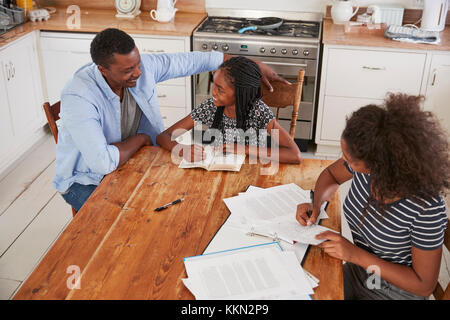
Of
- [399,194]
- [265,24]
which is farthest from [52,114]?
[265,24]

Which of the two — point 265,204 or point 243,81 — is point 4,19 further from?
point 265,204

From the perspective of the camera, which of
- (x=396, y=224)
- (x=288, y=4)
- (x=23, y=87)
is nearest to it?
(x=396, y=224)

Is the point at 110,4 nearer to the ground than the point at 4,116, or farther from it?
farther from it

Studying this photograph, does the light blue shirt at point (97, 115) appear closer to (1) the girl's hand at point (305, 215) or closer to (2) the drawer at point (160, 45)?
(1) the girl's hand at point (305, 215)

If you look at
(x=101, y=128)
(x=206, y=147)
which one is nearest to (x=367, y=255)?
(x=206, y=147)

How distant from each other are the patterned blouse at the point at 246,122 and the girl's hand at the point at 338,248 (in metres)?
0.83

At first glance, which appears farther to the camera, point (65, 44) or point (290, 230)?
point (65, 44)

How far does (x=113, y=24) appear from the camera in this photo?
363 cm

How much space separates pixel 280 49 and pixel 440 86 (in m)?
1.11

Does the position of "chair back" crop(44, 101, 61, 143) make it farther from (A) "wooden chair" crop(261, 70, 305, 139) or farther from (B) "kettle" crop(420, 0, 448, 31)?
(B) "kettle" crop(420, 0, 448, 31)

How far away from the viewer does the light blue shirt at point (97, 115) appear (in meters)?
1.94

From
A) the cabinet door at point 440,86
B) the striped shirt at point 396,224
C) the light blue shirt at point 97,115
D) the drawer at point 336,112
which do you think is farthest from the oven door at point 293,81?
the striped shirt at point 396,224

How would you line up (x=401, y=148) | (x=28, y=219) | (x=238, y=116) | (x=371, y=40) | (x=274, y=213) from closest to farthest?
(x=401, y=148) → (x=274, y=213) → (x=238, y=116) → (x=28, y=219) → (x=371, y=40)

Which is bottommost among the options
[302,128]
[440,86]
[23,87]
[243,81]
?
[302,128]
